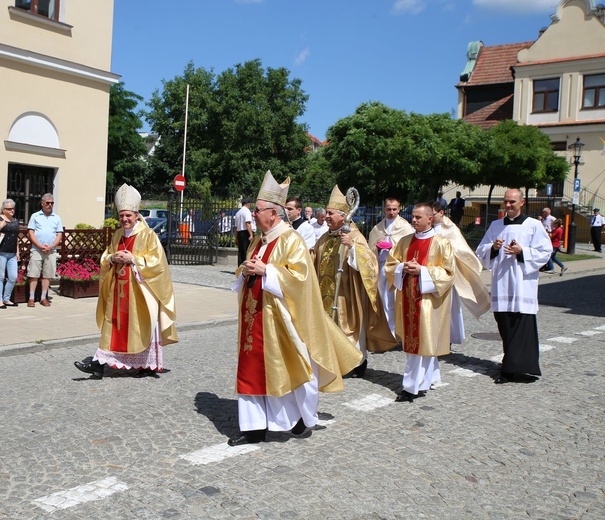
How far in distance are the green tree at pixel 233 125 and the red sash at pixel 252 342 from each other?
39.2 m

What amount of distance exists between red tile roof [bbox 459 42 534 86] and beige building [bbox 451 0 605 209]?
9.88 ft

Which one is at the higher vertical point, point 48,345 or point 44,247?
point 44,247

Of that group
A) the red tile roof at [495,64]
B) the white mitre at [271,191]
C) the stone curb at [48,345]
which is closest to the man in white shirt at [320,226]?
the stone curb at [48,345]

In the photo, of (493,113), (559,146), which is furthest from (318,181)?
(559,146)

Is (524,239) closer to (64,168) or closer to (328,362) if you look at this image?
(328,362)

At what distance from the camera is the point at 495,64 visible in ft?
148

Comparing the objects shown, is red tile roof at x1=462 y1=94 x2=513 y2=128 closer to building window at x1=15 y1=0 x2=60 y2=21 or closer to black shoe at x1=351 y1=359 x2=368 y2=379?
building window at x1=15 y1=0 x2=60 y2=21

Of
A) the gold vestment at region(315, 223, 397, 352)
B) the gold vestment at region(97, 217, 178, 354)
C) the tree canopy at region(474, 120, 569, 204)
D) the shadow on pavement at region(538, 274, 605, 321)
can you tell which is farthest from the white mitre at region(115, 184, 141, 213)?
the tree canopy at region(474, 120, 569, 204)

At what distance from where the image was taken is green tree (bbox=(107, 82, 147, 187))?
41688 millimetres

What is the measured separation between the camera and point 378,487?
175 inches

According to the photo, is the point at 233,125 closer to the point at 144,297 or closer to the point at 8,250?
the point at 8,250

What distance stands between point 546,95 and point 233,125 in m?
19.1

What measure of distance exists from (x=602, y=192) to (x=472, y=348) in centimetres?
3100

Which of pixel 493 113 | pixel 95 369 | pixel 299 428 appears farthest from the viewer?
pixel 493 113
